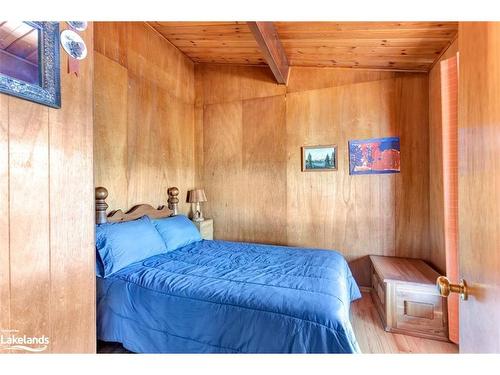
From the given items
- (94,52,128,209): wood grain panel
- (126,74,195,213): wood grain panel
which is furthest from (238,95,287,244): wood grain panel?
(94,52,128,209): wood grain panel

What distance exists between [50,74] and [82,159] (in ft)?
0.98

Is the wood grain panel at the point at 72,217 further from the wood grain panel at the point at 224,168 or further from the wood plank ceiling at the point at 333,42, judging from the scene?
the wood grain panel at the point at 224,168

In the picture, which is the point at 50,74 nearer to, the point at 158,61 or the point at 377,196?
the point at 158,61

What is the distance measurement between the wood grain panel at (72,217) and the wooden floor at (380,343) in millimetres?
1121

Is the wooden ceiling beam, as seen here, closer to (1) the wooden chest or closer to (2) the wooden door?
(2) the wooden door

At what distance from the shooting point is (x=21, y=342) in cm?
74

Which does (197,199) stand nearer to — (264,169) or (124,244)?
(264,169)

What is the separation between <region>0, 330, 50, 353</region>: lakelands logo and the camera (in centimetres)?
71

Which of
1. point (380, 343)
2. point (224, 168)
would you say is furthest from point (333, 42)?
point (380, 343)

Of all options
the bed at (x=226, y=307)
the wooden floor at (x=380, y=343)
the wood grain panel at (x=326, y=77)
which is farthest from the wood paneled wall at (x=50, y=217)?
the wood grain panel at (x=326, y=77)

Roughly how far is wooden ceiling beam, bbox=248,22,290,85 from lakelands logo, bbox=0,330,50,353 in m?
2.06

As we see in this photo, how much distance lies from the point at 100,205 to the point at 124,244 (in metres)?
0.45

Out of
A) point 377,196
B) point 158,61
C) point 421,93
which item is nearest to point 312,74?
point 421,93

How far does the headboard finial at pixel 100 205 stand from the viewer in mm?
2107
